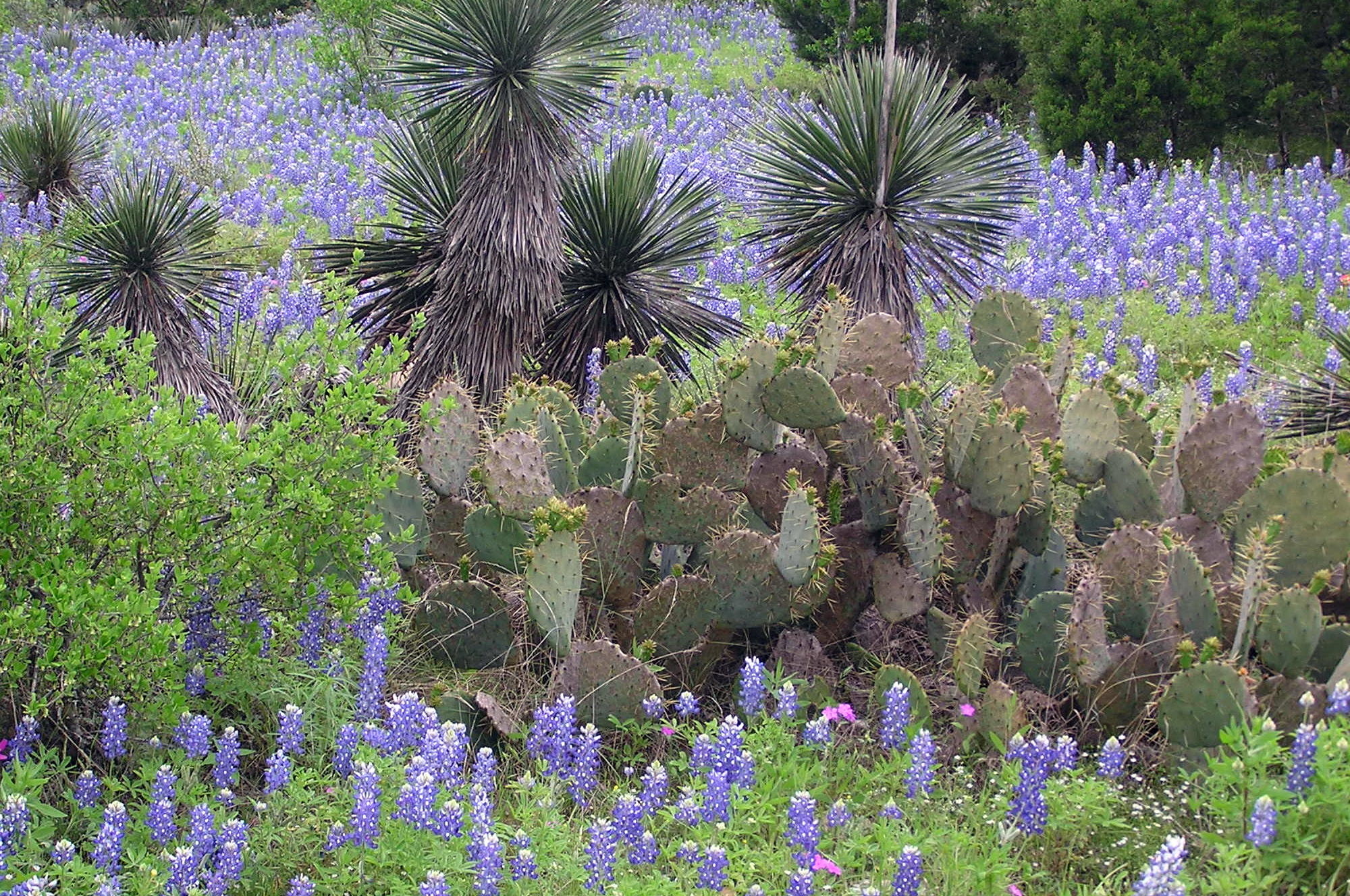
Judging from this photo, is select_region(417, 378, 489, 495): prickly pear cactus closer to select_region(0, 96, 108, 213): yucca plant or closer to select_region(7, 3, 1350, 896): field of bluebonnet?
select_region(7, 3, 1350, 896): field of bluebonnet

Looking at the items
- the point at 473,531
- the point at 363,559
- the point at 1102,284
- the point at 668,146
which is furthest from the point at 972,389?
the point at 668,146

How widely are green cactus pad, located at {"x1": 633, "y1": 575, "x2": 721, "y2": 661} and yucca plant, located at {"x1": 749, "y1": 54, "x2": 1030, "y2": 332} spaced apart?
2.16 meters

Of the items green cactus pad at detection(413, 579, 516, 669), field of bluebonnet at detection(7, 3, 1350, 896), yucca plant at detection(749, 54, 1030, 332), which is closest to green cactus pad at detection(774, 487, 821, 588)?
field of bluebonnet at detection(7, 3, 1350, 896)

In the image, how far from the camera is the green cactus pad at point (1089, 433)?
195 inches

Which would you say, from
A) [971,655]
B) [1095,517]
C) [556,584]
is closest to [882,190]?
[1095,517]

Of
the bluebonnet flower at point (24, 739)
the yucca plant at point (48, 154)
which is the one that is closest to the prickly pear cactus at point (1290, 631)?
the bluebonnet flower at point (24, 739)

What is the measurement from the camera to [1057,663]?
456 cm

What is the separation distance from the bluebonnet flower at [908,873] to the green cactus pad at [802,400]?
1.95m

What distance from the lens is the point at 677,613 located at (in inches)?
186

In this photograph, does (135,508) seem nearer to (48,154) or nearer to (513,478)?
(513,478)

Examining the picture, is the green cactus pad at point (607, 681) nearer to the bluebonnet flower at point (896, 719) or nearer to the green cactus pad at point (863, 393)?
the bluebonnet flower at point (896, 719)

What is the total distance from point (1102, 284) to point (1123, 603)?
17.3ft

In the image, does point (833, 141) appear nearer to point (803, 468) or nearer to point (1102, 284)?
point (803, 468)

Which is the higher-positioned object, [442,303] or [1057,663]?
[442,303]
